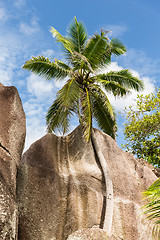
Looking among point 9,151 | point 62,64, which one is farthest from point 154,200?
point 62,64

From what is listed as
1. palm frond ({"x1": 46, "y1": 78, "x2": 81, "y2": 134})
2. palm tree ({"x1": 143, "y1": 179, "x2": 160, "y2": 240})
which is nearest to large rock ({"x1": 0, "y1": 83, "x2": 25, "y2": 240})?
palm frond ({"x1": 46, "y1": 78, "x2": 81, "y2": 134})

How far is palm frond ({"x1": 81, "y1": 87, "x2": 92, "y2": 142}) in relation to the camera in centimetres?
1025

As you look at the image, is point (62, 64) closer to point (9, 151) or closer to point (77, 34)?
point (77, 34)

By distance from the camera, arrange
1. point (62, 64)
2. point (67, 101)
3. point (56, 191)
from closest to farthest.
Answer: point (56, 191), point (67, 101), point (62, 64)

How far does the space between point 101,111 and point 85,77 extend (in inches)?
69.3

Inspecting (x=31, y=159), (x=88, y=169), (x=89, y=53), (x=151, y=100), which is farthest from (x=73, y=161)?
(x=151, y=100)

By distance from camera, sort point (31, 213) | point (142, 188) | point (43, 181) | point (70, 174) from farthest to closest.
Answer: point (142, 188), point (70, 174), point (43, 181), point (31, 213)

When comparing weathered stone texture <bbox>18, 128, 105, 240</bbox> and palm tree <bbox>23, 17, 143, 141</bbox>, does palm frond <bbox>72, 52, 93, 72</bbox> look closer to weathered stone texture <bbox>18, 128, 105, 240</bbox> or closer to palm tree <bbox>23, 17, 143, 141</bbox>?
palm tree <bbox>23, 17, 143, 141</bbox>

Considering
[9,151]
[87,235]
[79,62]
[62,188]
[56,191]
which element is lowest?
[87,235]

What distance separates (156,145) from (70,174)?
28.0 ft

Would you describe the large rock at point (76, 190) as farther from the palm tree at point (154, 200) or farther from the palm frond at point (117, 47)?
the palm frond at point (117, 47)

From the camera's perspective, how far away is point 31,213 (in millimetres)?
7996

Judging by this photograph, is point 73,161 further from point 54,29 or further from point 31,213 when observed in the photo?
point 54,29

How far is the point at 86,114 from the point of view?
1095 cm
